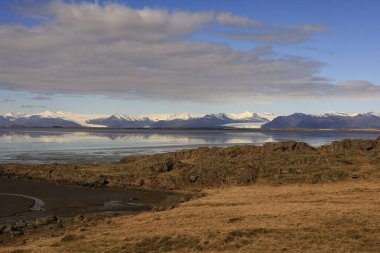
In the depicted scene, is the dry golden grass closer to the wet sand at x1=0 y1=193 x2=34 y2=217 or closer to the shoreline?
the shoreline

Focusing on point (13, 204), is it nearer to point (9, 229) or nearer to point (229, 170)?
point (9, 229)

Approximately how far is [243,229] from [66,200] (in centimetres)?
2567

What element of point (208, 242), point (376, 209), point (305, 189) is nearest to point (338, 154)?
point (305, 189)

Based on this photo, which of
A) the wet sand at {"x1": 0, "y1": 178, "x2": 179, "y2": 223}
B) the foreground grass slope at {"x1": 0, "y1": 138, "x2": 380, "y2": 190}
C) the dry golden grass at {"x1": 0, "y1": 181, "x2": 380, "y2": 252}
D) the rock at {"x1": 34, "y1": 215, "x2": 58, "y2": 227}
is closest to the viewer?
the dry golden grass at {"x1": 0, "y1": 181, "x2": 380, "y2": 252}

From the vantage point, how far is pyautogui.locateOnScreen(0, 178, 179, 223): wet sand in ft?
131

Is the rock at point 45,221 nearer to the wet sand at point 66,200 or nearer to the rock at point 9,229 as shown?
the rock at point 9,229

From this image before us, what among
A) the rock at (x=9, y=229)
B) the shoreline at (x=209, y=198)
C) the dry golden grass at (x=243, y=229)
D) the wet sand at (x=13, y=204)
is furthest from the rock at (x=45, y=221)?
the wet sand at (x=13, y=204)

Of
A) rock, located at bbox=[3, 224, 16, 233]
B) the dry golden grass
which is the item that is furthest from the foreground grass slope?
rock, located at bbox=[3, 224, 16, 233]

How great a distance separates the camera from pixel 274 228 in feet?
85.9

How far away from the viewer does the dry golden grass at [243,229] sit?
75.7 ft

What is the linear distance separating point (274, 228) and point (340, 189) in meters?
20.9

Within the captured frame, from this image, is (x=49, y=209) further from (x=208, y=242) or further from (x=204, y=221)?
(x=208, y=242)

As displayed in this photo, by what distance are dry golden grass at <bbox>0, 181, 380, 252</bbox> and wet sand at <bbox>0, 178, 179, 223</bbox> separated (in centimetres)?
770

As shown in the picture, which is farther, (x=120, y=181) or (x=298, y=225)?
(x=120, y=181)
